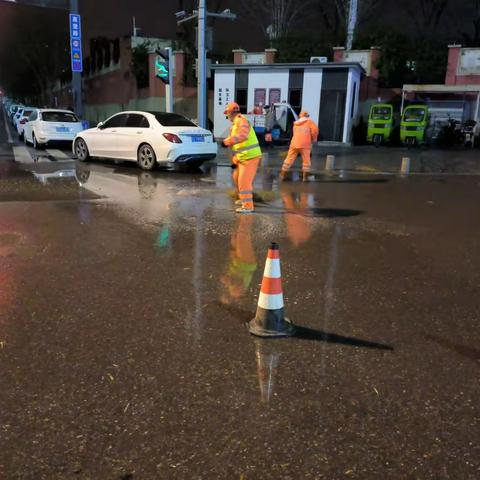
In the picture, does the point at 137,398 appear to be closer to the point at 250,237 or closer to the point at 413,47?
the point at 250,237

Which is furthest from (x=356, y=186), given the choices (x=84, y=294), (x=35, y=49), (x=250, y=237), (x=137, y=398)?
(x=35, y=49)

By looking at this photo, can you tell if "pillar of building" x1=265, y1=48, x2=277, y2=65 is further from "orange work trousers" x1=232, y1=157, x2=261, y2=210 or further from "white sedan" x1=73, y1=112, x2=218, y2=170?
"orange work trousers" x1=232, y1=157, x2=261, y2=210

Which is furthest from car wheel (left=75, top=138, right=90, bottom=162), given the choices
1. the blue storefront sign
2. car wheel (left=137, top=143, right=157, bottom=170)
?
the blue storefront sign

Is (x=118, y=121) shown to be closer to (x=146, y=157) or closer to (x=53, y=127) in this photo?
(x=146, y=157)

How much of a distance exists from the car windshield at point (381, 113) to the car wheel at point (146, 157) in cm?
1547

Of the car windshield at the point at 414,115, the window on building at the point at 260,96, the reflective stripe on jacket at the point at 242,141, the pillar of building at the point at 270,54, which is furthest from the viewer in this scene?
the pillar of building at the point at 270,54

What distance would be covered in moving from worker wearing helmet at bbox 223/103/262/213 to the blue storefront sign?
19.0 meters

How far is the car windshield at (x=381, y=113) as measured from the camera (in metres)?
25.2

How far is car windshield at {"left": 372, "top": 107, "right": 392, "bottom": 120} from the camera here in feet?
82.5

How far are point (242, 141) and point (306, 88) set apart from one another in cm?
1776

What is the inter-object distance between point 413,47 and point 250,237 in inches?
1111

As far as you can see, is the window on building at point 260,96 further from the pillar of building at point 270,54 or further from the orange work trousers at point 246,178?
the orange work trousers at point 246,178

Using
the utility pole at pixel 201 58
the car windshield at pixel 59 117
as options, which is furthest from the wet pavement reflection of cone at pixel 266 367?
the car windshield at pixel 59 117

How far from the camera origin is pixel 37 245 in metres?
6.28
